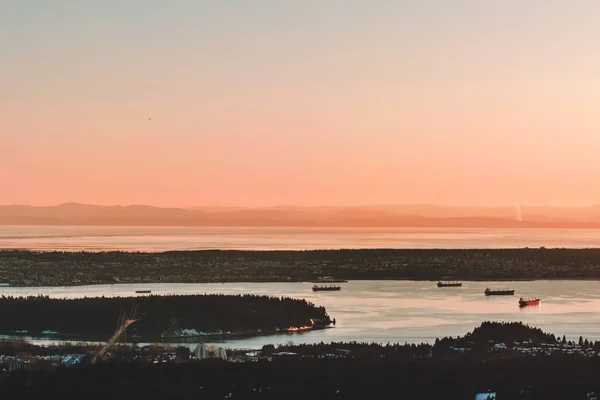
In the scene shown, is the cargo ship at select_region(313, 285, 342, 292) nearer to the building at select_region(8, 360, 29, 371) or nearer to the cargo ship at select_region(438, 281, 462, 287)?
the cargo ship at select_region(438, 281, 462, 287)

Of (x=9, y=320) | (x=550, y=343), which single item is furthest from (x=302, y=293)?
(x=550, y=343)

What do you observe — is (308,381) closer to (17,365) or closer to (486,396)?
(486,396)

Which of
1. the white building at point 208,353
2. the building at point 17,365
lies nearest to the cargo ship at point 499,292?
the white building at point 208,353

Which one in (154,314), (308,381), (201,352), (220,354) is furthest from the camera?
(154,314)

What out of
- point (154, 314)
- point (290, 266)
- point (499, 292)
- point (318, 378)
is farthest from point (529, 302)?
point (290, 266)

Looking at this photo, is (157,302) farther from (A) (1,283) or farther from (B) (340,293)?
(A) (1,283)

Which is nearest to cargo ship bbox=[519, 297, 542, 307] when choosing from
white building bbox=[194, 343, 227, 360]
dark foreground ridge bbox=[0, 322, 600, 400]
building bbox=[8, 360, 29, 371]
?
dark foreground ridge bbox=[0, 322, 600, 400]
